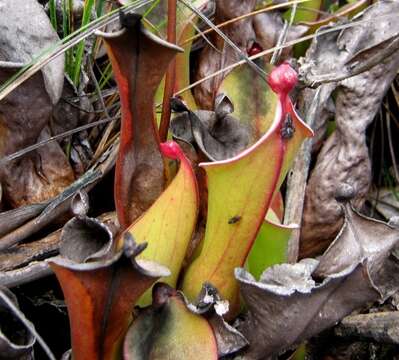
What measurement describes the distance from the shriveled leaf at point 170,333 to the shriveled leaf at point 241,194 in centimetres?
9

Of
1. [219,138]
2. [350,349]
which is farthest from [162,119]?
[350,349]

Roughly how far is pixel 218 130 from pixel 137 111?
216 millimetres

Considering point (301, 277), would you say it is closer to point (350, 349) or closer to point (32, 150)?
point (350, 349)

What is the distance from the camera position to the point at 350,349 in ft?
3.55

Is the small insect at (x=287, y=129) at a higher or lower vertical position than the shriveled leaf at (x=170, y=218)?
higher

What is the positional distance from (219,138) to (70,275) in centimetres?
40

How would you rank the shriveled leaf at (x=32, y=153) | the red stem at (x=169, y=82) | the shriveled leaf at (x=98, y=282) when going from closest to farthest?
the shriveled leaf at (x=98, y=282), the red stem at (x=169, y=82), the shriveled leaf at (x=32, y=153)

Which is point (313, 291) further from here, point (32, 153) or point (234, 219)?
point (32, 153)

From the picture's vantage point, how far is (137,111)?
0.88m

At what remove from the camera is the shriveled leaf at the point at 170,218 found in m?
0.88

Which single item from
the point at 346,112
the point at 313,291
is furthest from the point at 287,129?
the point at 346,112

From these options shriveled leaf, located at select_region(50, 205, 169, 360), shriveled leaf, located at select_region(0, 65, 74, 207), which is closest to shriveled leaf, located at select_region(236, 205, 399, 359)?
shriveled leaf, located at select_region(50, 205, 169, 360)

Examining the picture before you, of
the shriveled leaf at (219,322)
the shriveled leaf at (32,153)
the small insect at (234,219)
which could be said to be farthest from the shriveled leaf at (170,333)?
the shriveled leaf at (32,153)

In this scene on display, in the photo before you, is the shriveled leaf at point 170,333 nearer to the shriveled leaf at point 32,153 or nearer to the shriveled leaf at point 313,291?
the shriveled leaf at point 313,291
